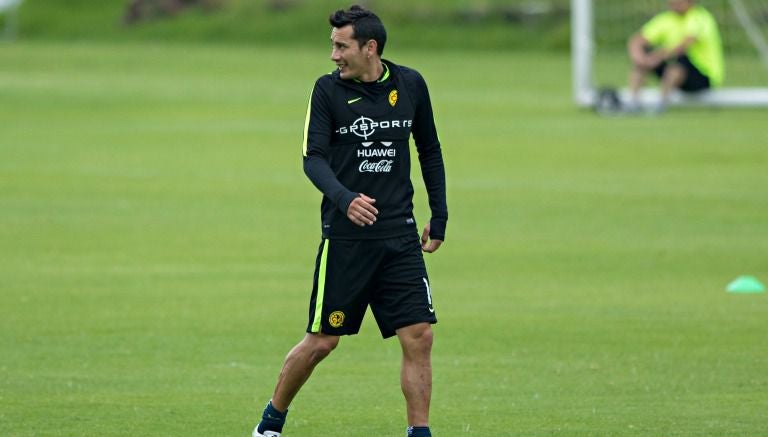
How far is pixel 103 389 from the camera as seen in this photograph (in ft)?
32.9

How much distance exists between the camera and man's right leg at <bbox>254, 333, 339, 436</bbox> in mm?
8398

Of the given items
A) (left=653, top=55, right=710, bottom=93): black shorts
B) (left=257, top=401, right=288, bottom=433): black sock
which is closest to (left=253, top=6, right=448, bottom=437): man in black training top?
(left=257, top=401, right=288, bottom=433): black sock

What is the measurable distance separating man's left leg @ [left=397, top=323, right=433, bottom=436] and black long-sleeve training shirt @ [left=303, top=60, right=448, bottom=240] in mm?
481

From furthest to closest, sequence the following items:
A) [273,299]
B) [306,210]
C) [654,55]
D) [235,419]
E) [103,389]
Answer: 1. [654,55]
2. [306,210]
3. [273,299]
4. [103,389]
5. [235,419]

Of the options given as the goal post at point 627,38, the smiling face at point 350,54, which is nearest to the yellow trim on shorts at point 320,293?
the smiling face at point 350,54

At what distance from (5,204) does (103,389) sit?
397 inches

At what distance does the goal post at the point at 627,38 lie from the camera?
32.9 metres

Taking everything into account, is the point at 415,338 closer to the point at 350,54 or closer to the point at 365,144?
the point at 365,144

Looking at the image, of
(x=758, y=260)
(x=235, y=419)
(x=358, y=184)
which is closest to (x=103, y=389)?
(x=235, y=419)

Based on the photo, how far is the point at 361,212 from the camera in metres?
7.82

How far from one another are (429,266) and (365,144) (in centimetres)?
758

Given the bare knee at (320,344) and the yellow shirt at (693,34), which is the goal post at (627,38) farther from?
the bare knee at (320,344)

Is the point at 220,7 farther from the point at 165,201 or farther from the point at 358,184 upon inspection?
the point at 358,184

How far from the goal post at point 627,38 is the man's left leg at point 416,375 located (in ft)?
80.0
